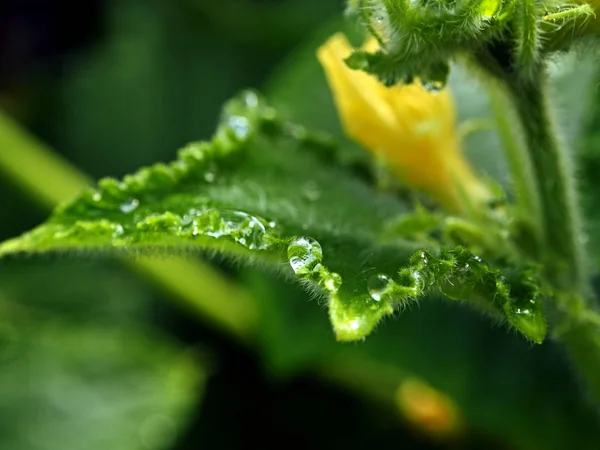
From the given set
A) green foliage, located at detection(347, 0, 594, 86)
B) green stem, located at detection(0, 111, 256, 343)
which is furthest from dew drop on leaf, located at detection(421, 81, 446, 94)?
green stem, located at detection(0, 111, 256, 343)

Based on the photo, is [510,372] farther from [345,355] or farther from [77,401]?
[77,401]

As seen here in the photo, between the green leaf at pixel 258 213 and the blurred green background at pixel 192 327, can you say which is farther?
the blurred green background at pixel 192 327

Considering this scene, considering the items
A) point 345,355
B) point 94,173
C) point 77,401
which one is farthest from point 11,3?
point 345,355

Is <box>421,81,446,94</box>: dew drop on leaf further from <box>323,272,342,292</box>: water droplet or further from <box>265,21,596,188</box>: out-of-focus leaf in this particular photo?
<box>265,21,596,188</box>: out-of-focus leaf

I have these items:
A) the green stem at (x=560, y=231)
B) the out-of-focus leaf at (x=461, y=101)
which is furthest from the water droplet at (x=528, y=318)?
the out-of-focus leaf at (x=461, y=101)

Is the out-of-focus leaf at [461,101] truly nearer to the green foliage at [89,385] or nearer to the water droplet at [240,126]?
the water droplet at [240,126]
